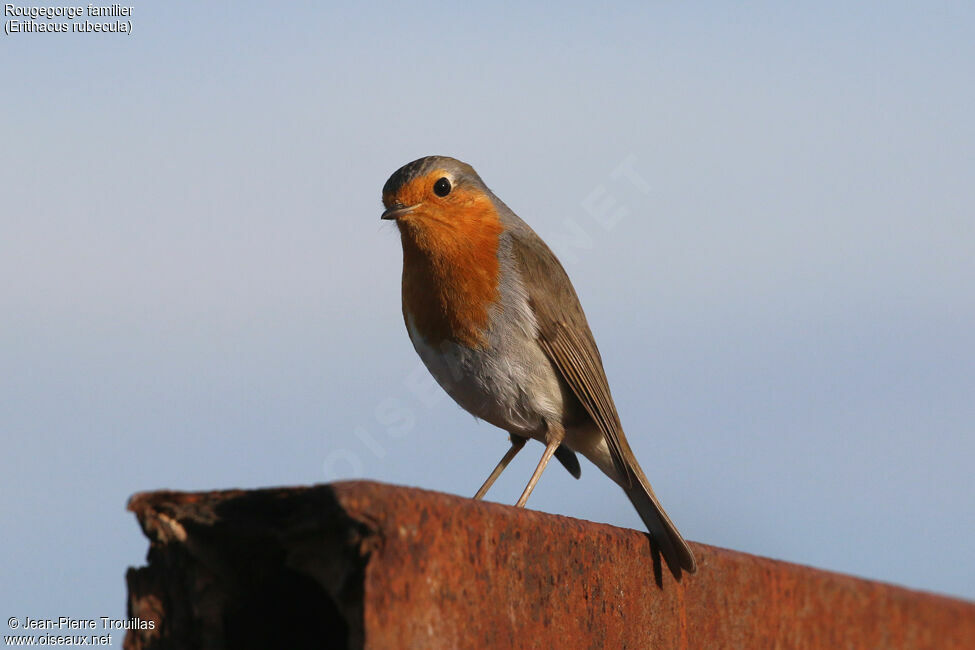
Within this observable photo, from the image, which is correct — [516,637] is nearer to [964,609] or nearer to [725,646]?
[725,646]

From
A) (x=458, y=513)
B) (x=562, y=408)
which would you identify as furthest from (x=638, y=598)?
(x=562, y=408)

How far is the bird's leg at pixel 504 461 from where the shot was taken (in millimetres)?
4473

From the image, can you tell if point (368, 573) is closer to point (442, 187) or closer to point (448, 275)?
point (448, 275)

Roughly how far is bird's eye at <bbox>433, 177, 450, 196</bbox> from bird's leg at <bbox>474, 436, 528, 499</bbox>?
3.61 ft

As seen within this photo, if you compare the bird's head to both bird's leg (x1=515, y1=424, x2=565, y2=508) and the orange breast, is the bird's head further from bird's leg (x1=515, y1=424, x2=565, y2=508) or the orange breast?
bird's leg (x1=515, y1=424, x2=565, y2=508)

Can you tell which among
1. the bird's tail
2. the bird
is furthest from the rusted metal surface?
the bird

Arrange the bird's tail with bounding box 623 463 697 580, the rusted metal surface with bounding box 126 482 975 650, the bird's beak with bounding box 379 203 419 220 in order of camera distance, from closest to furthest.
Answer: the rusted metal surface with bounding box 126 482 975 650
the bird's tail with bounding box 623 463 697 580
the bird's beak with bounding box 379 203 419 220

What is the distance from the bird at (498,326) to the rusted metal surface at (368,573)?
1.38m

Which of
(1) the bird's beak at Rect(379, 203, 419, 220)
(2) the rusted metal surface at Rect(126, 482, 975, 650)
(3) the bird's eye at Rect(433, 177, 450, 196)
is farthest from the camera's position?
(3) the bird's eye at Rect(433, 177, 450, 196)

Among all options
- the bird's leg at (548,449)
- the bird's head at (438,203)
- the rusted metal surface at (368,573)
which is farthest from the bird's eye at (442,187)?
the rusted metal surface at (368,573)

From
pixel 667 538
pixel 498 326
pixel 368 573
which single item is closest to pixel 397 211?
pixel 498 326

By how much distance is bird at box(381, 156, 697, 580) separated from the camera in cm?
416

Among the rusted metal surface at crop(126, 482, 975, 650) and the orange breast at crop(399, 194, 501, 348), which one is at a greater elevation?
the orange breast at crop(399, 194, 501, 348)

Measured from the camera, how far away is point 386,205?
4.55 metres
